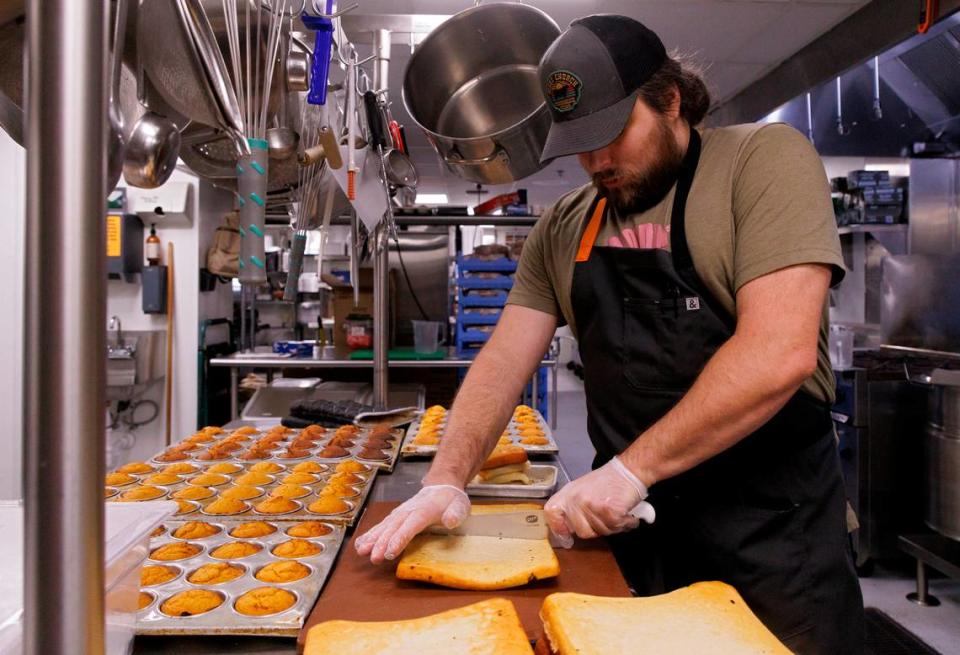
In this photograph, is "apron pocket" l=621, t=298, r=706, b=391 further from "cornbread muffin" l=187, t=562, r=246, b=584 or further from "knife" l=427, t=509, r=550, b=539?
"cornbread muffin" l=187, t=562, r=246, b=584

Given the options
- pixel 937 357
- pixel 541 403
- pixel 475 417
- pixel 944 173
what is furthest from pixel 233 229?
pixel 944 173

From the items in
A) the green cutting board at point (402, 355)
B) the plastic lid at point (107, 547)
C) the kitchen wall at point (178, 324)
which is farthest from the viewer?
the kitchen wall at point (178, 324)

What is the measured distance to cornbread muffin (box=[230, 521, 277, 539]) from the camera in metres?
1.21

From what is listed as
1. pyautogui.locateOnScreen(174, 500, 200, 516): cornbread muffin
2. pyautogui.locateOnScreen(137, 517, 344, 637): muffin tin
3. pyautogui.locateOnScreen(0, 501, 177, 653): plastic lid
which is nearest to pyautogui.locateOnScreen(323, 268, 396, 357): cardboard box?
pyautogui.locateOnScreen(174, 500, 200, 516): cornbread muffin

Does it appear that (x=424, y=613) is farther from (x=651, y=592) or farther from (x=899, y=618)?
(x=899, y=618)

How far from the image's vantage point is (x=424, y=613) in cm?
91

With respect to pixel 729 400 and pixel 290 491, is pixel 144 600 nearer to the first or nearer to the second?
pixel 290 491

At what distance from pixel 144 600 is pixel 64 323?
727 millimetres

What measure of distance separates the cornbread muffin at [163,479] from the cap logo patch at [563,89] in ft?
3.87

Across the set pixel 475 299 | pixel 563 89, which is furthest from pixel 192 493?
pixel 475 299

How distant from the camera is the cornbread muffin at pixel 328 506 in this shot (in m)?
1.32

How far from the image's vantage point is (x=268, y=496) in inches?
56.1

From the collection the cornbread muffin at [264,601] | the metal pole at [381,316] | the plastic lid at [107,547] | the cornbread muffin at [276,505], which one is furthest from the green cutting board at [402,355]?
the plastic lid at [107,547]

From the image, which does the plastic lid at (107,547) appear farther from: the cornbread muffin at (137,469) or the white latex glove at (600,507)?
the cornbread muffin at (137,469)
